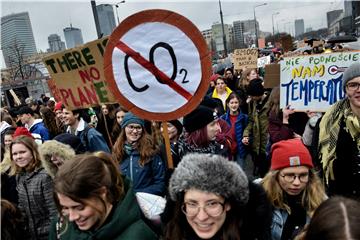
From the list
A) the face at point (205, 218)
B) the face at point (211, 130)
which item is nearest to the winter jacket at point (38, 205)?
the face at point (211, 130)

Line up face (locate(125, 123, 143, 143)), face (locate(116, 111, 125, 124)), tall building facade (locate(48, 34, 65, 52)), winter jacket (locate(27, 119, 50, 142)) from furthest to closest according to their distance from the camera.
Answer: tall building facade (locate(48, 34, 65, 52)), winter jacket (locate(27, 119, 50, 142)), face (locate(116, 111, 125, 124)), face (locate(125, 123, 143, 143))

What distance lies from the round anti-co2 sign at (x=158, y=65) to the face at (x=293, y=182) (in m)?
0.75

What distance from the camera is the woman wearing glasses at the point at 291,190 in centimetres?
216

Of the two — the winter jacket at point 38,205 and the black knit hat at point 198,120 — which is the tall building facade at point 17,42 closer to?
the winter jacket at point 38,205

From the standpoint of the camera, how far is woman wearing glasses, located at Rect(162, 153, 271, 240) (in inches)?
71.3

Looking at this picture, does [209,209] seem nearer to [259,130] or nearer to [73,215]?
[73,215]

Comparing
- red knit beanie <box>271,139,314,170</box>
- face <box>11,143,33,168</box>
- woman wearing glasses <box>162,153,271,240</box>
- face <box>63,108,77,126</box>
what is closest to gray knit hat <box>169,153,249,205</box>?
woman wearing glasses <box>162,153,271,240</box>

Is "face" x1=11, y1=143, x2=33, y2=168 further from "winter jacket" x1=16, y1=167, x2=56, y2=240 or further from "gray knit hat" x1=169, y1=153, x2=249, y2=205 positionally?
"gray knit hat" x1=169, y1=153, x2=249, y2=205

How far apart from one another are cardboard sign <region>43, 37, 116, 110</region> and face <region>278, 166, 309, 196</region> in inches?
Answer: 74.5

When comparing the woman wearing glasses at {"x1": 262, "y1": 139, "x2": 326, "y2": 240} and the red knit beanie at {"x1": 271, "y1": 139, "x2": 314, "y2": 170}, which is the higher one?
the red knit beanie at {"x1": 271, "y1": 139, "x2": 314, "y2": 170}

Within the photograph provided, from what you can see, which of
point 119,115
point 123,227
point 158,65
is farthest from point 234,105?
point 123,227

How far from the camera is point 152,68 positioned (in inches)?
98.9

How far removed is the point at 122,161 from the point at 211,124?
886mm

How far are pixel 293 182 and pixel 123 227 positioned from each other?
112 centimetres
